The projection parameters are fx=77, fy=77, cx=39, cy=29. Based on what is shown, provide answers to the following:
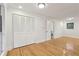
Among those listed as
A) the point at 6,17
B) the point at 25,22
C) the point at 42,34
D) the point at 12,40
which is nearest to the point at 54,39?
the point at 42,34

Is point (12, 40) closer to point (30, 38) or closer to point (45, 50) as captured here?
point (30, 38)

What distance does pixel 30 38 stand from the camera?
45.4 inches

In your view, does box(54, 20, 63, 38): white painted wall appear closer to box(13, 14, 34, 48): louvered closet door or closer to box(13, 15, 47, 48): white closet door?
box(13, 15, 47, 48): white closet door

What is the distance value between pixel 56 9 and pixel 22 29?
22.5 inches

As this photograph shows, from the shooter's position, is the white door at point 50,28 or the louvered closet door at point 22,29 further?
the white door at point 50,28

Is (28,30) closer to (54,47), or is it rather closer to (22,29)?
(22,29)

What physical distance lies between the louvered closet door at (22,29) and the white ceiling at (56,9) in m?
0.14

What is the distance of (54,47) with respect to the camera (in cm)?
123

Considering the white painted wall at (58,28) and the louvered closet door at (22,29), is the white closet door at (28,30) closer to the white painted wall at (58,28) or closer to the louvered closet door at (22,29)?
the louvered closet door at (22,29)

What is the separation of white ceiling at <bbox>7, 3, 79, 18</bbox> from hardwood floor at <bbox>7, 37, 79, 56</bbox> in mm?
376

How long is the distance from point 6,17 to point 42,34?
0.56m

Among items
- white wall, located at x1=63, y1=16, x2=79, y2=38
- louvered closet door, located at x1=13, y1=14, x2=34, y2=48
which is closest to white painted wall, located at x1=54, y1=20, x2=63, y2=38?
white wall, located at x1=63, y1=16, x2=79, y2=38

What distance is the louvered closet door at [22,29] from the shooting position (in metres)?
1.08

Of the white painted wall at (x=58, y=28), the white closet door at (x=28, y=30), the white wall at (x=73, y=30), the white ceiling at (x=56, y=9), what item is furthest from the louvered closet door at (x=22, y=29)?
the white wall at (x=73, y=30)
